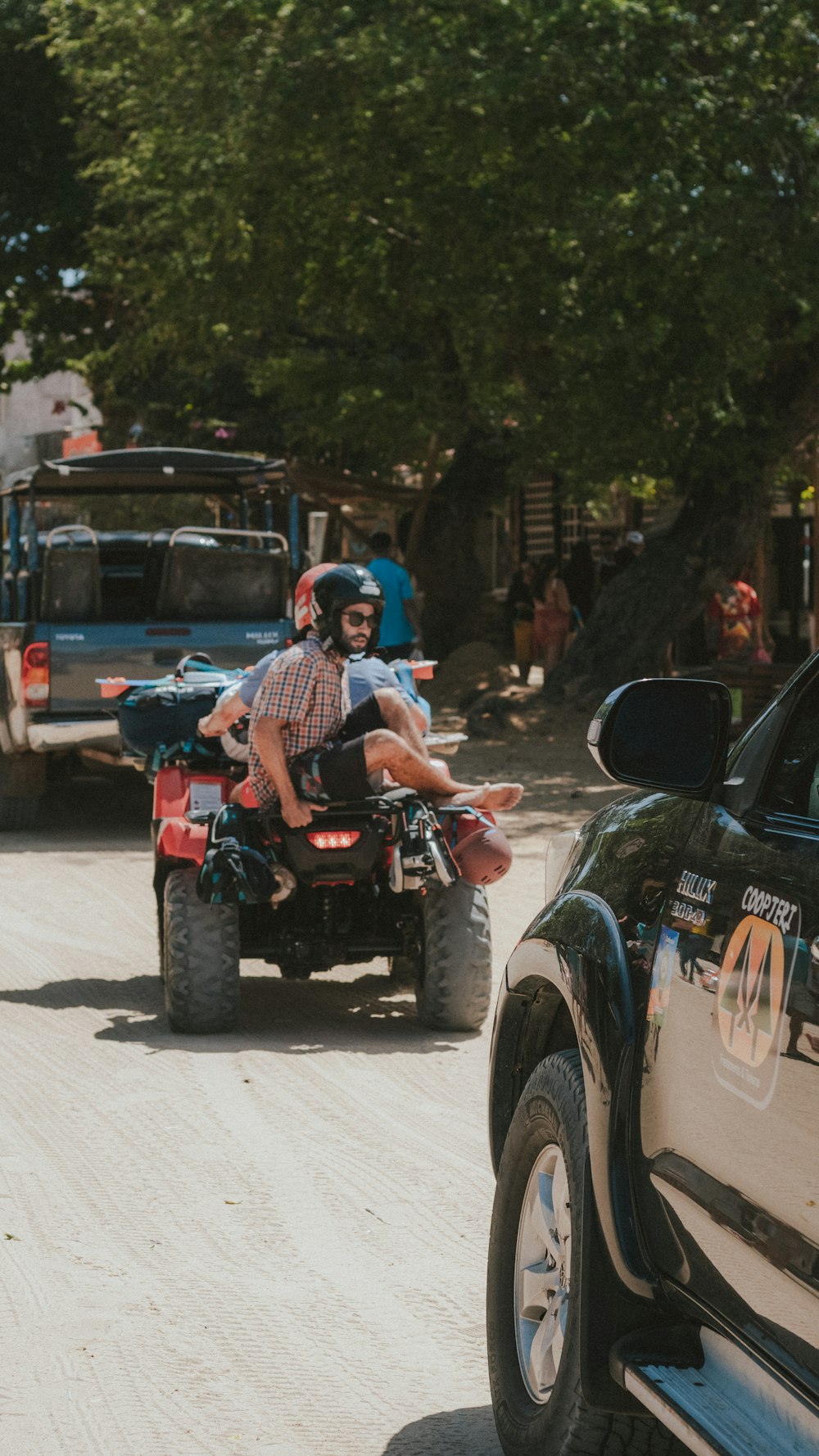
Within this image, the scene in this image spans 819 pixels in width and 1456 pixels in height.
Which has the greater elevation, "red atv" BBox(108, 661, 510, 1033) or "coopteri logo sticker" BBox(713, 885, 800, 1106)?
"coopteri logo sticker" BBox(713, 885, 800, 1106)

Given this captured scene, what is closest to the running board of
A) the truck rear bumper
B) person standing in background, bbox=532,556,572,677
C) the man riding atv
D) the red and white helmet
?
the man riding atv

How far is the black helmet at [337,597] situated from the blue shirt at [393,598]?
9.50 m

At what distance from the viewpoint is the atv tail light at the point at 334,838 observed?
7.10 meters

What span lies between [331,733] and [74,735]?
5.22 m

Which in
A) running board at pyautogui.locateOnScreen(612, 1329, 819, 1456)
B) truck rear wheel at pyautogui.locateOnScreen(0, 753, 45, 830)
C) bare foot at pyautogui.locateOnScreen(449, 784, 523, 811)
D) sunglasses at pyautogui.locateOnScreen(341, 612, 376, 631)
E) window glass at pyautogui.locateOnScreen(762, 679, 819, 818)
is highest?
sunglasses at pyautogui.locateOnScreen(341, 612, 376, 631)

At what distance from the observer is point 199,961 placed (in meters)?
7.06

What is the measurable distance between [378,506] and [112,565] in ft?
65.5

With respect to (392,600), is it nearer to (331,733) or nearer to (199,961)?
(331,733)

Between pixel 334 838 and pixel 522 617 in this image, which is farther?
pixel 522 617

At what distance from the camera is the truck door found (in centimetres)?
254

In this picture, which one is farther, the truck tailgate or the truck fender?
the truck tailgate

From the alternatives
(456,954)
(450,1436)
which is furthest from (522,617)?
(450,1436)

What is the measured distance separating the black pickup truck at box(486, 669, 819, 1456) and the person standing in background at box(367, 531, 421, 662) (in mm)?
13331

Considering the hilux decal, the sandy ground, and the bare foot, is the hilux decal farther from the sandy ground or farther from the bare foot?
the bare foot
